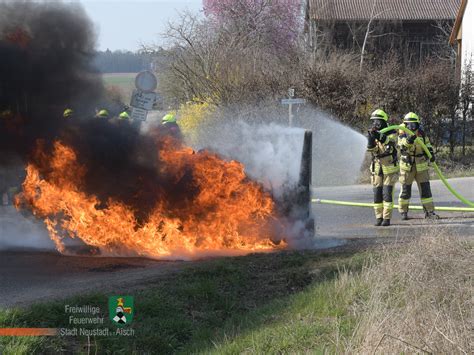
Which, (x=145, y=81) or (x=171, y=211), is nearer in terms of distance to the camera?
(x=171, y=211)

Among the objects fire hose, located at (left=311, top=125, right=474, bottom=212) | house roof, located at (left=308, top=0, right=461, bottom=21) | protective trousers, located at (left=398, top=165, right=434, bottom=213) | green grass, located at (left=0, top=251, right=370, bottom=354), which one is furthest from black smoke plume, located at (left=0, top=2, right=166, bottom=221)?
house roof, located at (left=308, top=0, right=461, bottom=21)

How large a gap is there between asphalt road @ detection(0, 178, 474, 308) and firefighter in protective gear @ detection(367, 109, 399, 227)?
32cm

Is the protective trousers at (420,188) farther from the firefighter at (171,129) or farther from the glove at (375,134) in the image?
the firefighter at (171,129)

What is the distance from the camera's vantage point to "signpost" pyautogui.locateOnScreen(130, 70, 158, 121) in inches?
504

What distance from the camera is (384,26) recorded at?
33.0 meters

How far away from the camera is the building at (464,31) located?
95.9 ft

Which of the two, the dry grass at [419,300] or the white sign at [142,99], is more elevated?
the white sign at [142,99]

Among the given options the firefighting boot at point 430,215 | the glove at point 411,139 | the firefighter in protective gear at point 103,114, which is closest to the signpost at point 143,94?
the firefighter in protective gear at point 103,114

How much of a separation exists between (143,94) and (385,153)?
4.95 metres

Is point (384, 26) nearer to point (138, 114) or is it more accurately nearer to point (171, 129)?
point (138, 114)

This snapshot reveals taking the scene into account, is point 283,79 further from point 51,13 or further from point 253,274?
point 253,274

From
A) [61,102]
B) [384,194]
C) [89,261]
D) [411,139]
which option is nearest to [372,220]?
[384,194]

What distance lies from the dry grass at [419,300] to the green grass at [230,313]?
0.86 feet

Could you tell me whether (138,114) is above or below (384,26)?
below
